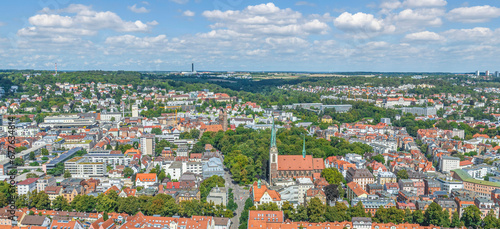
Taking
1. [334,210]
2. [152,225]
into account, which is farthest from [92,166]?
[334,210]

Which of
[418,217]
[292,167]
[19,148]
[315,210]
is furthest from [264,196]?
[19,148]

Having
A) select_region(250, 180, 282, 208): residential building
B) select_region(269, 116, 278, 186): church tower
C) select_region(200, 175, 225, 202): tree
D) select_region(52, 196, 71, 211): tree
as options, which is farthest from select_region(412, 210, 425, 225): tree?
select_region(52, 196, 71, 211): tree

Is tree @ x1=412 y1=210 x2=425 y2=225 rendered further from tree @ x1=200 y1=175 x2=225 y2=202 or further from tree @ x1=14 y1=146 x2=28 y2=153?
tree @ x1=14 y1=146 x2=28 y2=153

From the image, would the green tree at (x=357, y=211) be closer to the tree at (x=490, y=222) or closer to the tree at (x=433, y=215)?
the tree at (x=433, y=215)

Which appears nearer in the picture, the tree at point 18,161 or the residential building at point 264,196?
the residential building at point 264,196

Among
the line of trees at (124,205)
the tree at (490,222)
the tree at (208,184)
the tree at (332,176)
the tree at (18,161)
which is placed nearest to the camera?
the tree at (490,222)

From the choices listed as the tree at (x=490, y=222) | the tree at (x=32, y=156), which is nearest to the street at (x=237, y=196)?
the tree at (x=490, y=222)

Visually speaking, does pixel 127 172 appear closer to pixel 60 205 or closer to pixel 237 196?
pixel 60 205

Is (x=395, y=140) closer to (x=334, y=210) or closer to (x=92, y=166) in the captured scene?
(x=334, y=210)
